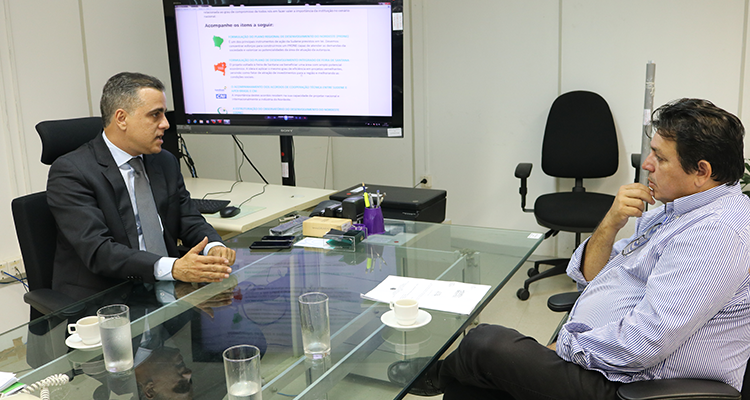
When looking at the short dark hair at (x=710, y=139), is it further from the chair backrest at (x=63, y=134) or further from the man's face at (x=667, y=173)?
the chair backrest at (x=63, y=134)

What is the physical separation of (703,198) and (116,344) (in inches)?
57.8

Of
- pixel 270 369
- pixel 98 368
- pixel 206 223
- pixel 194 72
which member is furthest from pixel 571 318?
pixel 194 72

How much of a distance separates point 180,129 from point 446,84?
6.16 ft

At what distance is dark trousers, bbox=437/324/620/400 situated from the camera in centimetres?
149

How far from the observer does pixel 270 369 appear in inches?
52.3

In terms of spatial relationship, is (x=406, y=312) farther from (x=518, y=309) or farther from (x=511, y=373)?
(x=518, y=309)

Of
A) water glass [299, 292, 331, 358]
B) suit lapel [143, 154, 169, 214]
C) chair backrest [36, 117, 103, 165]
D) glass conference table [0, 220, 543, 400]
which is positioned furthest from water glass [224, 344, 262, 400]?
chair backrest [36, 117, 103, 165]

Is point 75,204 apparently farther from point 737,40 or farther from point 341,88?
point 737,40

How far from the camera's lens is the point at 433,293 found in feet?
5.60

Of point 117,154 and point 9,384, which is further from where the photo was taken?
point 117,154

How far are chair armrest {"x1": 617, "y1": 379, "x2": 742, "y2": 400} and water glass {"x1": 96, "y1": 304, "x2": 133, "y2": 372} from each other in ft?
3.61

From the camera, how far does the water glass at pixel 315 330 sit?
136cm

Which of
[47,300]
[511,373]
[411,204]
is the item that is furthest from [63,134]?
[511,373]

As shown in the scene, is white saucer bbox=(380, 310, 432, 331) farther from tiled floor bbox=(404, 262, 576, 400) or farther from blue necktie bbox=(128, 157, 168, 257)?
tiled floor bbox=(404, 262, 576, 400)
